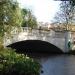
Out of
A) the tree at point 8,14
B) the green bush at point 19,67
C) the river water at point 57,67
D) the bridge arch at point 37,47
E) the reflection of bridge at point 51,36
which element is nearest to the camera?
the green bush at point 19,67

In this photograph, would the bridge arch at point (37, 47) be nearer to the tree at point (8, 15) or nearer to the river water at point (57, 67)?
the river water at point (57, 67)

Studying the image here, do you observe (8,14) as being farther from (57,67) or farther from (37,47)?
(37,47)

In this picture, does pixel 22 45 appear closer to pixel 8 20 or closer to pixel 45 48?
pixel 45 48

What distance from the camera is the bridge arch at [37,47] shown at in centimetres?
3466

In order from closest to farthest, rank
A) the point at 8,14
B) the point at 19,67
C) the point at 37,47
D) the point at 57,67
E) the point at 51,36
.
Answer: the point at 19,67 → the point at 8,14 → the point at 57,67 → the point at 51,36 → the point at 37,47

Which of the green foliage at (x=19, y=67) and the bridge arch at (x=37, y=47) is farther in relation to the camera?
the bridge arch at (x=37, y=47)

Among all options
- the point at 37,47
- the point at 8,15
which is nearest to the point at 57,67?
the point at 8,15

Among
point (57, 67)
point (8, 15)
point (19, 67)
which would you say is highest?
point (8, 15)

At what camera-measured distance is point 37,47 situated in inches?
1443

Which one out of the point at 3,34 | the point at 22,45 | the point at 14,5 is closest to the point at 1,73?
the point at 3,34

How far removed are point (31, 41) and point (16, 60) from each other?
19805 millimetres

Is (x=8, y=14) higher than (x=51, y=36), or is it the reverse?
(x=8, y=14)

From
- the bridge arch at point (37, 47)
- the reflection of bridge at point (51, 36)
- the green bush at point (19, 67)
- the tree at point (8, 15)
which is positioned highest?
the tree at point (8, 15)

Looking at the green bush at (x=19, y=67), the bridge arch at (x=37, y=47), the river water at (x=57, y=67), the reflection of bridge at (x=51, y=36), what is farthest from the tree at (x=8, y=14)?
the bridge arch at (x=37, y=47)
